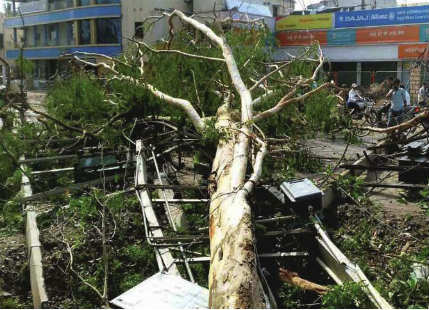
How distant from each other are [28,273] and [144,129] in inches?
123

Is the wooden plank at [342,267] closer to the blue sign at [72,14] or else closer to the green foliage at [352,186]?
the green foliage at [352,186]

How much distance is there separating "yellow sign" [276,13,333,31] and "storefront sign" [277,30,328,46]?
27 centimetres

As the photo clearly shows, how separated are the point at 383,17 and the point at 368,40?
103cm

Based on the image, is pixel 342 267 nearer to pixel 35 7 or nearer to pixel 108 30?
pixel 108 30

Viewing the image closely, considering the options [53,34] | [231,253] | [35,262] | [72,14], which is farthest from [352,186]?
[53,34]

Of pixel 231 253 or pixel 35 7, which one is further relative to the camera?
pixel 35 7

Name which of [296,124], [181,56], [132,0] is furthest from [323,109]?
[132,0]

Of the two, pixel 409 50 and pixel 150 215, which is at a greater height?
pixel 409 50

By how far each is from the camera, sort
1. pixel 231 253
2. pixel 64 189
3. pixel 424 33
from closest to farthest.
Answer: pixel 231 253 < pixel 64 189 < pixel 424 33

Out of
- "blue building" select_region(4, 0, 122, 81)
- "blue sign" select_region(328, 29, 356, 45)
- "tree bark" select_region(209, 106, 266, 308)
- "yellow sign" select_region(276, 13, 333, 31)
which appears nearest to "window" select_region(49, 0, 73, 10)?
"blue building" select_region(4, 0, 122, 81)

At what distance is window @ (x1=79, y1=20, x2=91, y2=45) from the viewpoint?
101 feet

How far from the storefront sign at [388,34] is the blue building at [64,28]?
1485cm

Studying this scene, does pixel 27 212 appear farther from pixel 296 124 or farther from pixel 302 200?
pixel 296 124

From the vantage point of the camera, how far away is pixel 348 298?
118 inches
